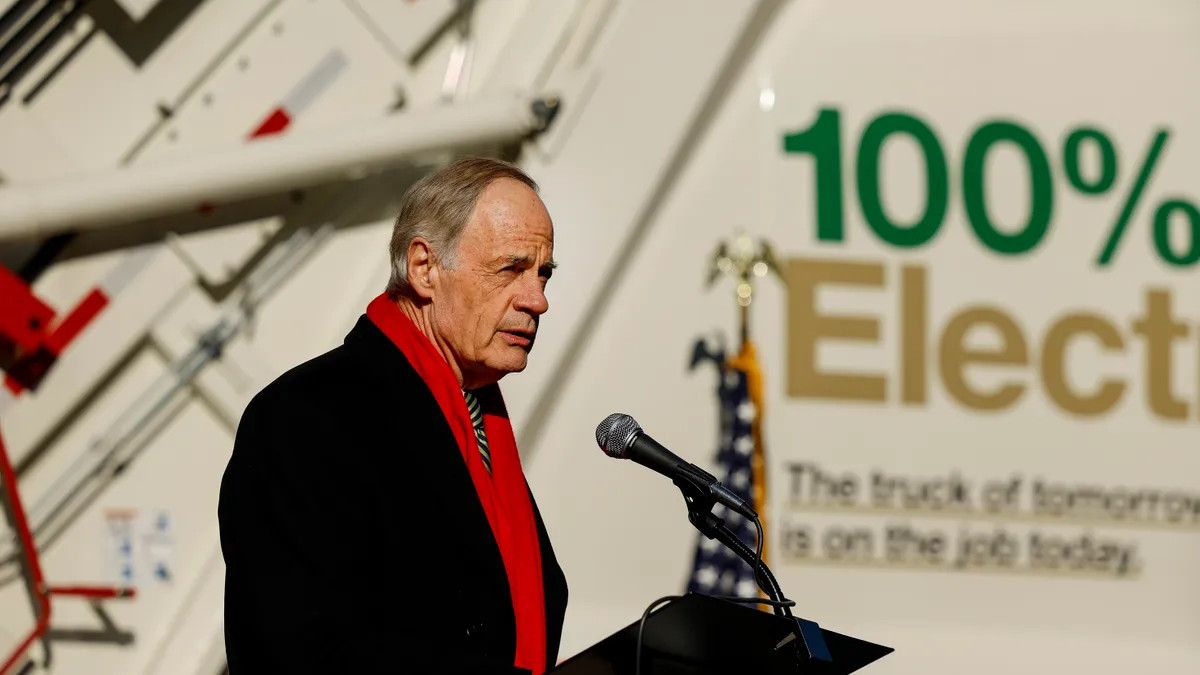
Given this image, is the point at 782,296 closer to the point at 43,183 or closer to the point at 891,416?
the point at 891,416

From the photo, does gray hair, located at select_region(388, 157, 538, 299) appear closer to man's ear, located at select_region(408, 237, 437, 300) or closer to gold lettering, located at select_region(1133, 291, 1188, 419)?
man's ear, located at select_region(408, 237, 437, 300)

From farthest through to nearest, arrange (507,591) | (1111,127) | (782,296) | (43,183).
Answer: (1111,127), (782,296), (43,183), (507,591)

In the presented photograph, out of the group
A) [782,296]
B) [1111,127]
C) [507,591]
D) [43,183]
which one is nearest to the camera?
[507,591]

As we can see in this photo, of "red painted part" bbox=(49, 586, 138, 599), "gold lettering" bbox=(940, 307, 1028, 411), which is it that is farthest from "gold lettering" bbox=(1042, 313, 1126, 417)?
"red painted part" bbox=(49, 586, 138, 599)

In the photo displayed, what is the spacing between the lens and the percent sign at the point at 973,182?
294 centimetres

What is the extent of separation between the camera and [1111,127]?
3068 mm

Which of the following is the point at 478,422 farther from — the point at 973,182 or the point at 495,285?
the point at 973,182

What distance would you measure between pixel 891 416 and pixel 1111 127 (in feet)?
2.44

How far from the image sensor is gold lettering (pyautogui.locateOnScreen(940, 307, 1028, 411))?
295cm

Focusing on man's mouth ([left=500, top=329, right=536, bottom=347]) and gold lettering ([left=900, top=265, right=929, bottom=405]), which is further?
gold lettering ([left=900, top=265, right=929, bottom=405])

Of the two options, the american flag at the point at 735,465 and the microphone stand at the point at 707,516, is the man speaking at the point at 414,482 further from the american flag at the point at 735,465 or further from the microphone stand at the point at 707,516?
the american flag at the point at 735,465

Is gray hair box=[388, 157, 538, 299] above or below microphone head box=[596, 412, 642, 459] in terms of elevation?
above

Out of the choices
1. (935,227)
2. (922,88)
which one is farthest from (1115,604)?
(922,88)

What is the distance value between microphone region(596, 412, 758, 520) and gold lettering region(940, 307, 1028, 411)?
1.44 m
